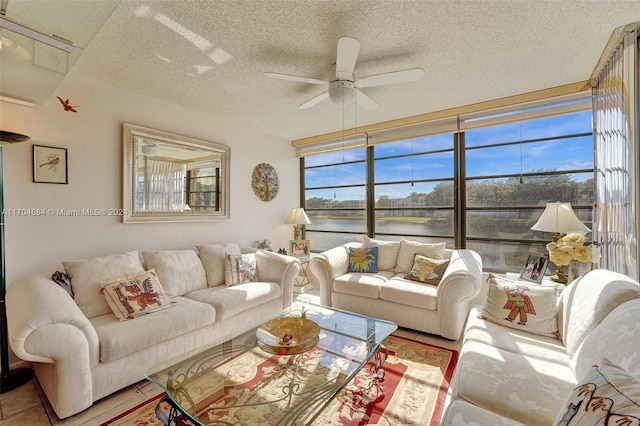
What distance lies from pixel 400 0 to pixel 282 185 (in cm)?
350

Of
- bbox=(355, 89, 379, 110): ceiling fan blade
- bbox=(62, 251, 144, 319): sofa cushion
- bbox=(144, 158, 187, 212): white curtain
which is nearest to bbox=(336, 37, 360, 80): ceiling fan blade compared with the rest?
bbox=(355, 89, 379, 110): ceiling fan blade

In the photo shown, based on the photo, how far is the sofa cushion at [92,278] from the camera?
88.6 inches

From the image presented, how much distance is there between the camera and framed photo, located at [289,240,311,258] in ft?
14.9

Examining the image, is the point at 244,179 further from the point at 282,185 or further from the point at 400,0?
the point at 400,0

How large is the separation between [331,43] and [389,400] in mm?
2627

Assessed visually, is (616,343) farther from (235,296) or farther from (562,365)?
(235,296)

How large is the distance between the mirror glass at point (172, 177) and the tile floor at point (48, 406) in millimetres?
1556

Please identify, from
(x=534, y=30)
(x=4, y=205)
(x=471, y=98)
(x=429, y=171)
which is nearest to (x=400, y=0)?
(x=534, y=30)

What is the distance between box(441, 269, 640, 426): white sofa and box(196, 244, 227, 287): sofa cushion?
2522 mm

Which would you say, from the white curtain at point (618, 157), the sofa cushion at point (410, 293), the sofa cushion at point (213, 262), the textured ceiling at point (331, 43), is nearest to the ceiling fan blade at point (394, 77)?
the textured ceiling at point (331, 43)

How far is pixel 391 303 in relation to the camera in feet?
10.1

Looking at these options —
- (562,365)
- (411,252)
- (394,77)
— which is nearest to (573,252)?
(562,365)

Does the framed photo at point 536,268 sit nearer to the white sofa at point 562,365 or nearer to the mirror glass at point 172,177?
the white sofa at point 562,365

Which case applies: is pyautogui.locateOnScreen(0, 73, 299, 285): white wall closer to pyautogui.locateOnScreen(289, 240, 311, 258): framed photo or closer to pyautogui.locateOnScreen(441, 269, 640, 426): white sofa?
pyautogui.locateOnScreen(289, 240, 311, 258): framed photo
